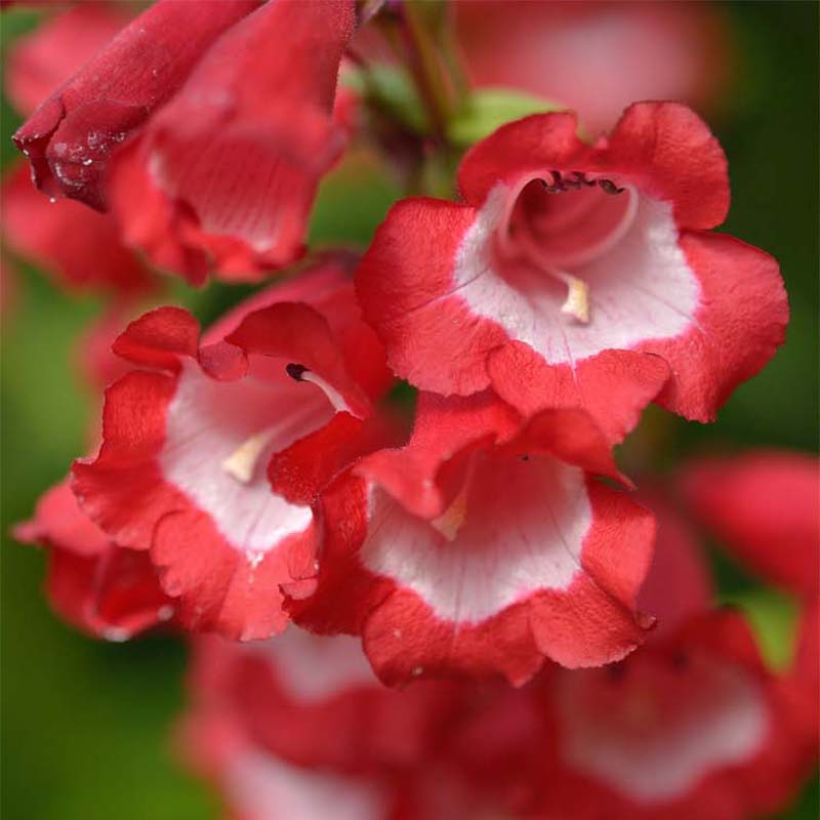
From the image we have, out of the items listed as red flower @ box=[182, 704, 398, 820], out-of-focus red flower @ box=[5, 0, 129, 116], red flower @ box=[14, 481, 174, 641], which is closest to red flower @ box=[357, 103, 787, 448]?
red flower @ box=[14, 481, 174, 641]

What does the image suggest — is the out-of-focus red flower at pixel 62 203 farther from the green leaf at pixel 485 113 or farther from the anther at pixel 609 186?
the anther at pixel 609 186

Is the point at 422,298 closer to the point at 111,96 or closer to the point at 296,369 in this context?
the point at 296,369

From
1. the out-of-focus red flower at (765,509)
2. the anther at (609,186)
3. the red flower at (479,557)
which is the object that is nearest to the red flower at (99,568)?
the red flower at (479,557)

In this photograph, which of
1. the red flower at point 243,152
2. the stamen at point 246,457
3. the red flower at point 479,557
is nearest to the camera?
the red flower at point 243,152

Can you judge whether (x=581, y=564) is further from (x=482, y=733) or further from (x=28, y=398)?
(x=28, y=398)

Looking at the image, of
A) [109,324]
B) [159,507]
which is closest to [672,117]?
[159,507]
